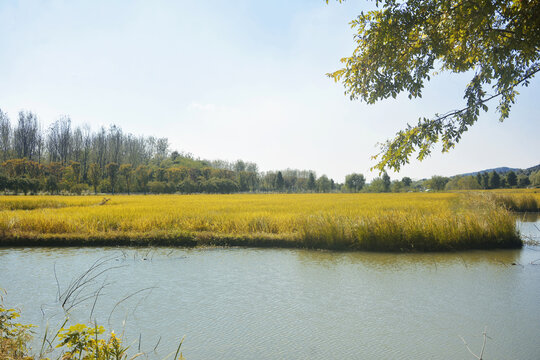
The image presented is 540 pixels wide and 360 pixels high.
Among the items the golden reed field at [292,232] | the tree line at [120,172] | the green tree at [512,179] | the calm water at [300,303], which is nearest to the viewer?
the calm water at [300,303]

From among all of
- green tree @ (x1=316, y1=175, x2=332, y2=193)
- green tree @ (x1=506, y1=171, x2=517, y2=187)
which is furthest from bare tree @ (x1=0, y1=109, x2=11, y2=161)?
green tree @ (x1=506, y1=171, x2=517, y2=187)

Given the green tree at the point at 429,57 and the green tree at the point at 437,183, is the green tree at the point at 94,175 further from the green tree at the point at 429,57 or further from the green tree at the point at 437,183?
the green tree at the point at 437,183

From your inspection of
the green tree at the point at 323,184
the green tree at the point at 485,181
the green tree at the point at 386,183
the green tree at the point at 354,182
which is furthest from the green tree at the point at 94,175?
the green tree at the point at 485,181

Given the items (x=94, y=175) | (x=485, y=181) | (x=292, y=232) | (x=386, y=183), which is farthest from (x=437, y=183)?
(x=292, y=232)

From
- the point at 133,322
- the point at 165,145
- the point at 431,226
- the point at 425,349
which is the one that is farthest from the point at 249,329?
the point at 165,145

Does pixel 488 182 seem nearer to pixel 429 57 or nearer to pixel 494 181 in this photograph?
pixel 494 181

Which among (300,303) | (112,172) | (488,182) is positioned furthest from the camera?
(488,182)

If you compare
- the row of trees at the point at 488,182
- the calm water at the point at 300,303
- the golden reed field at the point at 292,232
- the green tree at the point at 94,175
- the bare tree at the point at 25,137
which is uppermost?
the bare tree at the point at 25,137

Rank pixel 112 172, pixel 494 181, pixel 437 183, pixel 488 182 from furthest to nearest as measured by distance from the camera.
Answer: pixel 437 183, pixel 488 182, pixel 494 181, pixel 112 172

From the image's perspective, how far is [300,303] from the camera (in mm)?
5078

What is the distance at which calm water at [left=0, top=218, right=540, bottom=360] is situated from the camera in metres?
3.67

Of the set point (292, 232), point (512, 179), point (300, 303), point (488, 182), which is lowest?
point (300, 303)

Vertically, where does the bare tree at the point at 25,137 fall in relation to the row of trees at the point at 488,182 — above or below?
above

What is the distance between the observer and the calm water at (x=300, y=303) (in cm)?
367
